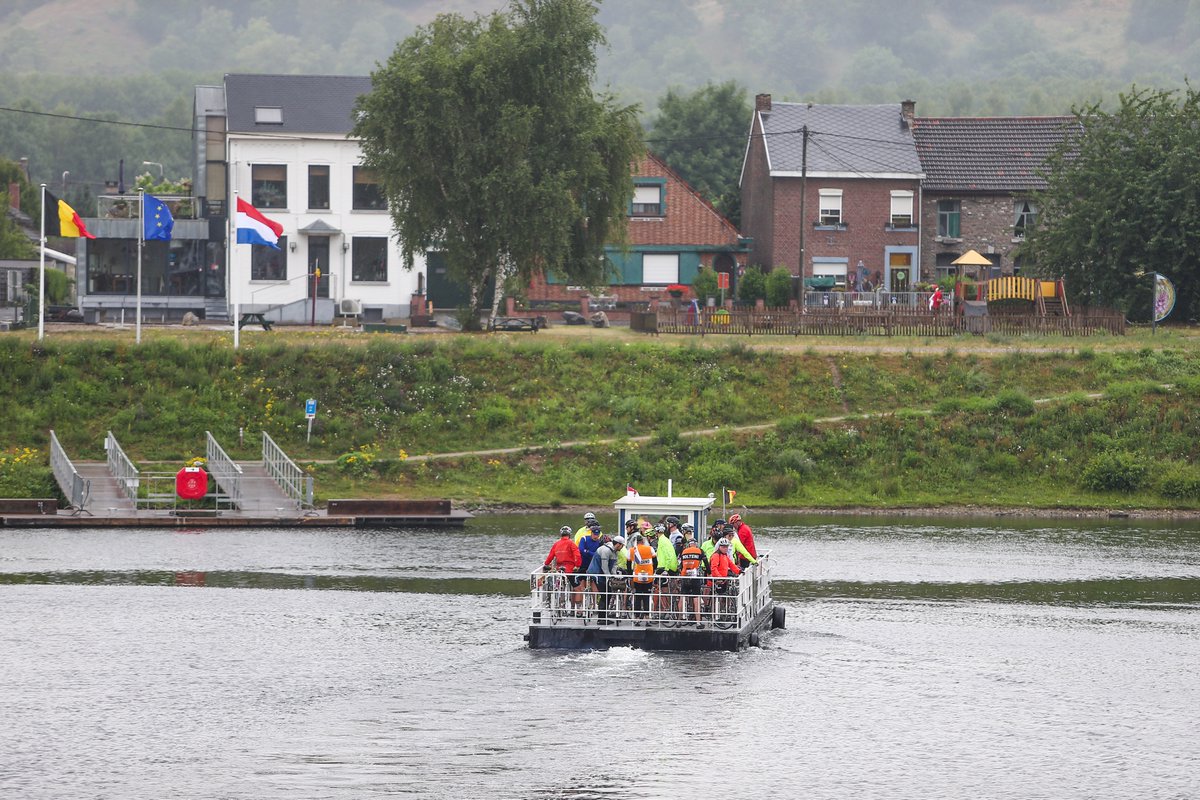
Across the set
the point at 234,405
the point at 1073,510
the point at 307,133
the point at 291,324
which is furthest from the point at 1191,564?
the point at 307,133

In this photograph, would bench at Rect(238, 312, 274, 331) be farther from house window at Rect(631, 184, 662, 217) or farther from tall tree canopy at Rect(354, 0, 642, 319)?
house window at Rect(631, 184, 662, 217)

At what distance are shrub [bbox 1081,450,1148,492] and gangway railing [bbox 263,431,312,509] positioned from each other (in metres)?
30.9

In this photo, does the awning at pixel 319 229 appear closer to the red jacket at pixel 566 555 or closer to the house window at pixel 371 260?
the house window at pixel 371 260

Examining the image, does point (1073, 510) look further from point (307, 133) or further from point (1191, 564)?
point (307, 133)

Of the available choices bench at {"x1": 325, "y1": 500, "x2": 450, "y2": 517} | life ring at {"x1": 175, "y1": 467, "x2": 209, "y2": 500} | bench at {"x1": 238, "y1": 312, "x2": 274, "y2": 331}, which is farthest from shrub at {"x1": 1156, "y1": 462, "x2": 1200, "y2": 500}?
bench at {"x1": 238, "y1": 312, "x2": 274, "y2": 331}

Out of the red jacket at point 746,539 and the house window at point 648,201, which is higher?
the house window at point 648,201

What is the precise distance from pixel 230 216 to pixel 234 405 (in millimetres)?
24173

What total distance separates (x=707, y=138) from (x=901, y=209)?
1590 inches

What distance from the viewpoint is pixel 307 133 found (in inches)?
3664

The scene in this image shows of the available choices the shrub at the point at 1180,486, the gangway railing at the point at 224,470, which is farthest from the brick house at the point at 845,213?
the gangway railing at the point at 224,470

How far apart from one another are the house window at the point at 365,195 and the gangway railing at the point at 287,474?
30.9 metres

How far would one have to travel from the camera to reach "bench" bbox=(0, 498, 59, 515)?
187 ft

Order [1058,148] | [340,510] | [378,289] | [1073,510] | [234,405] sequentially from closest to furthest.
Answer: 1. [340,510]
2. [1073,510]
3. [234,405]
4. [1058,148]
5. [378,289]

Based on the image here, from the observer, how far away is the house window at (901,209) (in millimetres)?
97562
